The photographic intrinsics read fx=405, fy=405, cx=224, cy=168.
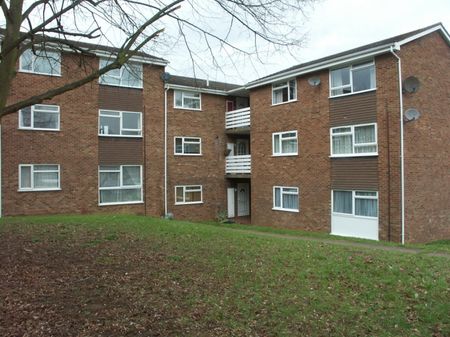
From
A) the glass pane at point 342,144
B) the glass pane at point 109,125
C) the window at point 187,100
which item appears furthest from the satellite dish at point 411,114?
the glass pane at point 109,125

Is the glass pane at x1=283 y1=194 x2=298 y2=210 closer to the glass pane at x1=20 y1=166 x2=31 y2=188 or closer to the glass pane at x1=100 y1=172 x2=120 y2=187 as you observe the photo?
the glass pane at x1=100 y1=172 x2=120 y2=187

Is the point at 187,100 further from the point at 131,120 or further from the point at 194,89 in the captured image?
the point at 131,120

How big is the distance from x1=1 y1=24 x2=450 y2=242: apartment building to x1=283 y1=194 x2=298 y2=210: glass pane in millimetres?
48

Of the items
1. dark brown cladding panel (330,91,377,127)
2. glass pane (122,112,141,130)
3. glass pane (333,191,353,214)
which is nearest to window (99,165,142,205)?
glass pane (122,112,141,130)

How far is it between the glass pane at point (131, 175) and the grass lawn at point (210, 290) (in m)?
10.6

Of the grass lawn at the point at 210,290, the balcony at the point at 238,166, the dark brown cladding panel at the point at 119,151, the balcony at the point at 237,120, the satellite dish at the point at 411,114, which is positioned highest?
the balcony at the point at 237,120

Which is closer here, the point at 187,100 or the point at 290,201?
the point at 290,201

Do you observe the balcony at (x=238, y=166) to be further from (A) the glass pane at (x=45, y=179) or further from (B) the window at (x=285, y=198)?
(A) the glass pane at (x=45, y=179)

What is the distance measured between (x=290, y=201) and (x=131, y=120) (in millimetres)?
8594

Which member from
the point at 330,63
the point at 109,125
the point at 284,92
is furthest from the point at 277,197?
the point at 109,125

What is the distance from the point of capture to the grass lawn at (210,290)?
468 cm

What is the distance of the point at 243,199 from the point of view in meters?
24.5

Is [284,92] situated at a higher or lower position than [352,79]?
higher

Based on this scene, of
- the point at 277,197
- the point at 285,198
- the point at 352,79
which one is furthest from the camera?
the point at 277,197
